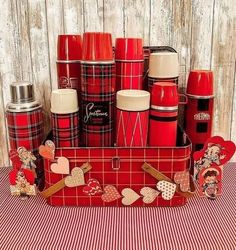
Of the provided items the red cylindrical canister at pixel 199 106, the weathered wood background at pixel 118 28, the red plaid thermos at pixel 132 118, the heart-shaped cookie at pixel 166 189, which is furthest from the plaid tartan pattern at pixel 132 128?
the weathered wood background at pixel 118 28

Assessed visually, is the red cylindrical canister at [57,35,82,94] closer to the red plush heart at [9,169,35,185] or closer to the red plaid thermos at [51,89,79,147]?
the red plaid thermos at [51,89,79,147]

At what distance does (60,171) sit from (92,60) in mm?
285

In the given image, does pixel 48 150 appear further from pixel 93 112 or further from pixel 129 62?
pixel 129 62

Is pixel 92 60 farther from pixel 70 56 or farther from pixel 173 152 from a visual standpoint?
pixel 173 152

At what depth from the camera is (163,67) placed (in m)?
0.87

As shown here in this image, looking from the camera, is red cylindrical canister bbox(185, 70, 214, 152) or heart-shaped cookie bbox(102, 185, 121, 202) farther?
red cylindrical canister bbox(185, 70, 214, 152)

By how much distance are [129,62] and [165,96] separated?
0.15 metres

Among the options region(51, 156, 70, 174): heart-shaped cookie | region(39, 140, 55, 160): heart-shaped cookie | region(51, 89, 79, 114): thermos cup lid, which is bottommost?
region(51, 156, 70, 174): heart-shaped cookie

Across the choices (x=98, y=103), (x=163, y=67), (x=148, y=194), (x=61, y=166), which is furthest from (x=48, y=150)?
(x=163, y=67)

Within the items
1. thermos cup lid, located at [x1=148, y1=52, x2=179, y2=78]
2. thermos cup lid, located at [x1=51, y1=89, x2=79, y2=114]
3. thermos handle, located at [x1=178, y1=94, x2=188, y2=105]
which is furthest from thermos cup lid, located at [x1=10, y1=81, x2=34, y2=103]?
thermos handle, located at [x1=178, y1=94, x2=188, y2=105]

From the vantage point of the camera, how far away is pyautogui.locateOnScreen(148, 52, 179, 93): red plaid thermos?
86cm

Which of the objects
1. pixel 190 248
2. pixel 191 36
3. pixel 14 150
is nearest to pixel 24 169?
pixel 14 150

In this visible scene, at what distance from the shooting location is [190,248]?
645 millimetres

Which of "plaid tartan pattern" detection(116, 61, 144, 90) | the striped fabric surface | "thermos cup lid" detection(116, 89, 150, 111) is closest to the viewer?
the striped fabric surface
